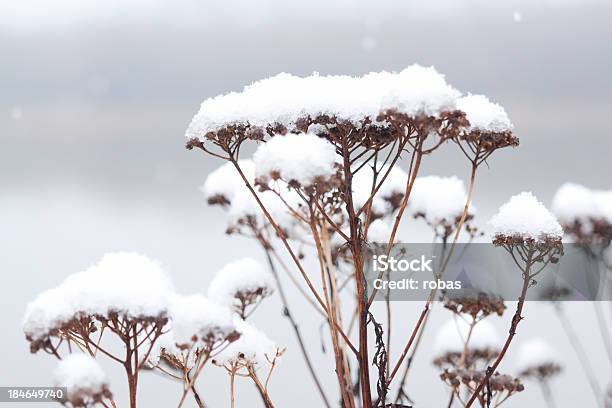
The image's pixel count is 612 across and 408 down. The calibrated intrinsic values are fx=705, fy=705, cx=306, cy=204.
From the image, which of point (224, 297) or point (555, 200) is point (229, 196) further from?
point (555, 200)

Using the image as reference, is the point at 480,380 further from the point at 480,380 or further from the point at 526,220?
the point at 526,220

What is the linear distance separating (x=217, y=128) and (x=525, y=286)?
2.62 ft

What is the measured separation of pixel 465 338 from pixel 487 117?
1.14 meters

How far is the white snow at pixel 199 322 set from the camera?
1.38m

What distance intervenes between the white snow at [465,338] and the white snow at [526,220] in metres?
0.83

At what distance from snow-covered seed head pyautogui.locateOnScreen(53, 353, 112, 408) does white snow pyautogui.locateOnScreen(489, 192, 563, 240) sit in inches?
38.5

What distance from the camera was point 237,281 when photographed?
221cm

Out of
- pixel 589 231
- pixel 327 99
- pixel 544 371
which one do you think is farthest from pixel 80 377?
pixel 544 371

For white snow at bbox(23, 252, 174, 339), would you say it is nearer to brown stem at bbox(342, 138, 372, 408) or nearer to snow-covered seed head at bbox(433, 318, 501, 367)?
brown stem at bbox(342, 138, 372, 408)

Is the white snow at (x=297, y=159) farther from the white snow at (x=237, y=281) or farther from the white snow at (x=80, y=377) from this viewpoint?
the white snow at (x=237, y=281)

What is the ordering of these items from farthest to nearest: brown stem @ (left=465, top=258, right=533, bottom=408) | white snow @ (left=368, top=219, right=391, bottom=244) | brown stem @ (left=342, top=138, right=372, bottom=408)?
white snow @ (left=368, top=219, right=391, bottom=244)
brown stem @ (left=465, top=258, right=533, bottom=408)
brown stem @ (left=342, top=138, right=372, bottom=408)

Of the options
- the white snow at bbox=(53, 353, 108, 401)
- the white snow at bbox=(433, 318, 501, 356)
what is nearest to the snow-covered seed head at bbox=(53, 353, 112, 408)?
the white snow at bbox=(53, 353, 108, 401)

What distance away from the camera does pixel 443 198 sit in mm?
2215

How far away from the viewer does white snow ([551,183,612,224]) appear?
6.98ft
